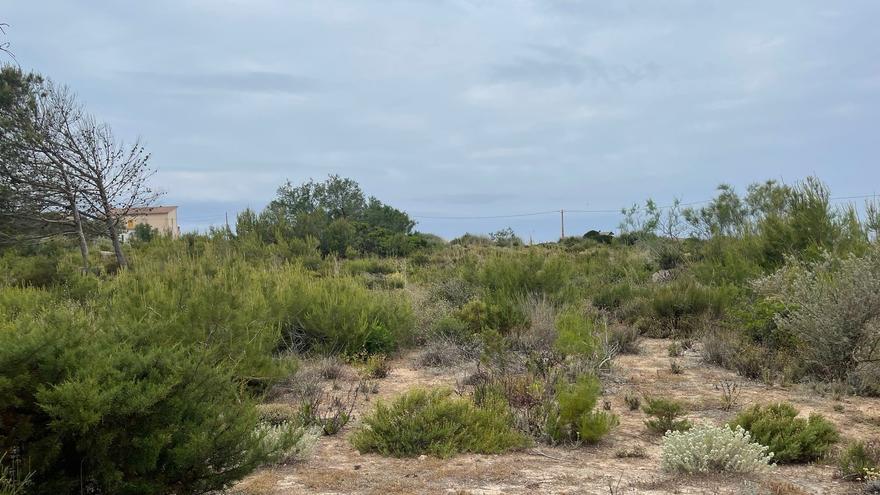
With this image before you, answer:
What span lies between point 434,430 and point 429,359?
13.6ft

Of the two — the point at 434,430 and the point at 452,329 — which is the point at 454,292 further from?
the point at 434,430

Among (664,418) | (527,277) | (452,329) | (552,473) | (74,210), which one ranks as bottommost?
(552,473)

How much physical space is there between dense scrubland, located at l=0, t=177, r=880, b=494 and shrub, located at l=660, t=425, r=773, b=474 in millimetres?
15

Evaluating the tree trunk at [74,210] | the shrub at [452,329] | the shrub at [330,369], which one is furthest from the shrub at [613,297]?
the tree trunk at [74,210]

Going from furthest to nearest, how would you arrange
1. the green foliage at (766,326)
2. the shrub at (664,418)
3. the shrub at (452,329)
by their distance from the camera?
1. the shrub at (452,329)
2. the green foliage at (766,326)
3. the shrub at (664,418)

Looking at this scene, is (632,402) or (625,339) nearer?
(632,402)

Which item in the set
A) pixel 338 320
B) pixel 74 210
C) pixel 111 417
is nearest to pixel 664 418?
pixel 111 417

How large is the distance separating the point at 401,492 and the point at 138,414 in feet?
5.66

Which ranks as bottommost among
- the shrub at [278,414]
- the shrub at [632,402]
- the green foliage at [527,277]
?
the shrub at [632,402]

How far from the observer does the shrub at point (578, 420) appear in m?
6.05

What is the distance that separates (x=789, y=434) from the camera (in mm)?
5711

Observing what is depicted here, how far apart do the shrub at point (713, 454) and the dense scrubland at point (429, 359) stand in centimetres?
2

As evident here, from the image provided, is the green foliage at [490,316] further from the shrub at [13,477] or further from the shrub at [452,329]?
the shrub at [13,477]

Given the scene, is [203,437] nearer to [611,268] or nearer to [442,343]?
[442,343]
